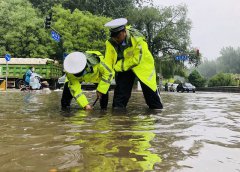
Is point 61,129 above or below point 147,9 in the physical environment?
below

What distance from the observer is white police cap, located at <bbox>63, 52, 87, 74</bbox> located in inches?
261

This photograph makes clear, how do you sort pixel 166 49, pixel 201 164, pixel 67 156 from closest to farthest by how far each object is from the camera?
pixel 201 164 < pixel 67 156 < pixel 166 49

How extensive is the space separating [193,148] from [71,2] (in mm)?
50186

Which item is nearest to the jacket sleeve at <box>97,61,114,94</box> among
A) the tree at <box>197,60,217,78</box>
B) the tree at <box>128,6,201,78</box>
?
the tree at <box>128,6,201,78</box>

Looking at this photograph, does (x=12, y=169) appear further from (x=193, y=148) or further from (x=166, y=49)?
(x=166, y=49)

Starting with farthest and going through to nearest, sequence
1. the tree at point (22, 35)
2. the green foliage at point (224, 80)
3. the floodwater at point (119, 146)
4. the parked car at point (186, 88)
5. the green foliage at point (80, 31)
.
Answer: the green foliage at point (224, 80) < the parked car at point (186, 88) < the tree at point (22, 35) < the green foliage at point (80, 31) < the floodwater at point (119, 146)

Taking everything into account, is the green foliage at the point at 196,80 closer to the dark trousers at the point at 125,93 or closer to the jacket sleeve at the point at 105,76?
the dark trousers at the point at 125,93

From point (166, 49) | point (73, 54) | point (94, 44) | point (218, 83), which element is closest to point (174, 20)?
point (166, 49)

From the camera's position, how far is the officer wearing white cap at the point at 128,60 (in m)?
6.94

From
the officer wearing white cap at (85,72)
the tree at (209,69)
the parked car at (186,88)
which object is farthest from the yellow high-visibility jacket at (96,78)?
the tree at (209,69)

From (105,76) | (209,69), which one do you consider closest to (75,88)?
(105,76)

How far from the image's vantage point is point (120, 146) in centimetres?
335

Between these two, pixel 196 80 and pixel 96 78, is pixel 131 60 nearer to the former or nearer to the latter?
pixel 96 78

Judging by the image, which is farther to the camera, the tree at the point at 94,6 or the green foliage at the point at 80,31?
the tree at the point at 94,6
